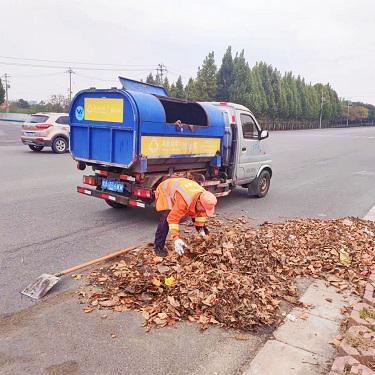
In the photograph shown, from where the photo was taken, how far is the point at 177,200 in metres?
4.98

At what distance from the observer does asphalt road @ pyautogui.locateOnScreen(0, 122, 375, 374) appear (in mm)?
3293

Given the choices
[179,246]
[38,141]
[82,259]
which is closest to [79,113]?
[82,259]

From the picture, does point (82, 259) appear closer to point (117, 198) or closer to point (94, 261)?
point (94, 261)

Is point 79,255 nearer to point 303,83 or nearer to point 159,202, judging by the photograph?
point 159,202

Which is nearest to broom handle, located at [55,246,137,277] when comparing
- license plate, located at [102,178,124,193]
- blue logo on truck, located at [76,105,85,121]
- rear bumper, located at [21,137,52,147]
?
license plate, located at [102,178,124,193]

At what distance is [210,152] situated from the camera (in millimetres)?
8305

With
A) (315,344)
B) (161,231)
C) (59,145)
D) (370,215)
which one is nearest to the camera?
(315,344)

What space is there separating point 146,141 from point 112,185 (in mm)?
1209

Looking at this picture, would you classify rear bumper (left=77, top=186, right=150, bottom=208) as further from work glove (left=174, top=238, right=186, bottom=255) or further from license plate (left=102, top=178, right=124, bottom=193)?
work glove (left=174, top=238, right=186, bottom=255)

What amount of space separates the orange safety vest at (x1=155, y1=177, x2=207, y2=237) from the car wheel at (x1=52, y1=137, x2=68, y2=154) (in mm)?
14354

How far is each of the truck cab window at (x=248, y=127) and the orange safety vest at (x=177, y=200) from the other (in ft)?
14.7

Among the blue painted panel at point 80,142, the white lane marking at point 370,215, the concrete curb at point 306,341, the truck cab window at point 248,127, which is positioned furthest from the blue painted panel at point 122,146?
the white lane marking at point 370,215

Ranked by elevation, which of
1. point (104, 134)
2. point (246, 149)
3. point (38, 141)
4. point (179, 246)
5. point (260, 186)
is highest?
point (104, 134)

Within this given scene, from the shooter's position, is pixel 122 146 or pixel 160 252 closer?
pixel 160 252
